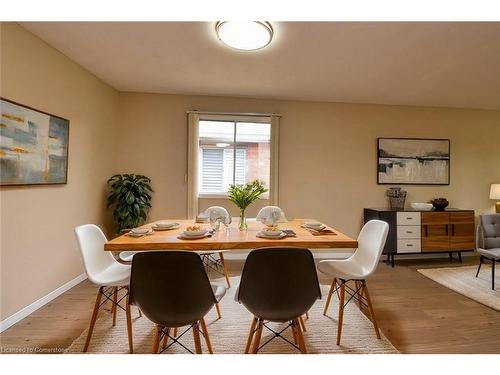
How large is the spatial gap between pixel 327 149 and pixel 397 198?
132cm

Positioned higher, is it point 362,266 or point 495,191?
point 495,191

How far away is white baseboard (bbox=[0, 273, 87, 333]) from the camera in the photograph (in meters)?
2.00

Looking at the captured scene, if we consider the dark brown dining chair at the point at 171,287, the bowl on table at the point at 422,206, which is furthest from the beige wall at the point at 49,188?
the bowl on table at the point at 422,206

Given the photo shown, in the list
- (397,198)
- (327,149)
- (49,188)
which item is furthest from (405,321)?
Result: (49,188)

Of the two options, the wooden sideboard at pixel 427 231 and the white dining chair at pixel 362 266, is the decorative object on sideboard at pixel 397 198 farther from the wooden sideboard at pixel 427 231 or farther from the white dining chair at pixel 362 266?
the white dining chair at pixel 362 266

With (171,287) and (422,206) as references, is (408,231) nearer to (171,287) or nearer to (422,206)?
(422,206)

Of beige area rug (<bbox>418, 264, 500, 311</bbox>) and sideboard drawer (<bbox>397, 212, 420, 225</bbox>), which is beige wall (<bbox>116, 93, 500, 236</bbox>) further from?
beige area rug (<bbox>418, 264, 500, 311</bbox>)

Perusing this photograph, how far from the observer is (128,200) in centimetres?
329

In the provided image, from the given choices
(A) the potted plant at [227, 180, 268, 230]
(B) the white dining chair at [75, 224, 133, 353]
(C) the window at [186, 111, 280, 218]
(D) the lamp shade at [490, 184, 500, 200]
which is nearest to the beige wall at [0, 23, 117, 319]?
(B) the white dining chair at [75, 224, 133, 353]

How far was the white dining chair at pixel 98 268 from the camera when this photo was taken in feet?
5.67

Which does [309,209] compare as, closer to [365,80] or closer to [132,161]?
[365,80]

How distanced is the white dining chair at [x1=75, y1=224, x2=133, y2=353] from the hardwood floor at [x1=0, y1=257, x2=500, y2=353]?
442 mm

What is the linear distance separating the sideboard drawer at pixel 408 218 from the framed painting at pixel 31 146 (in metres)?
4.28
